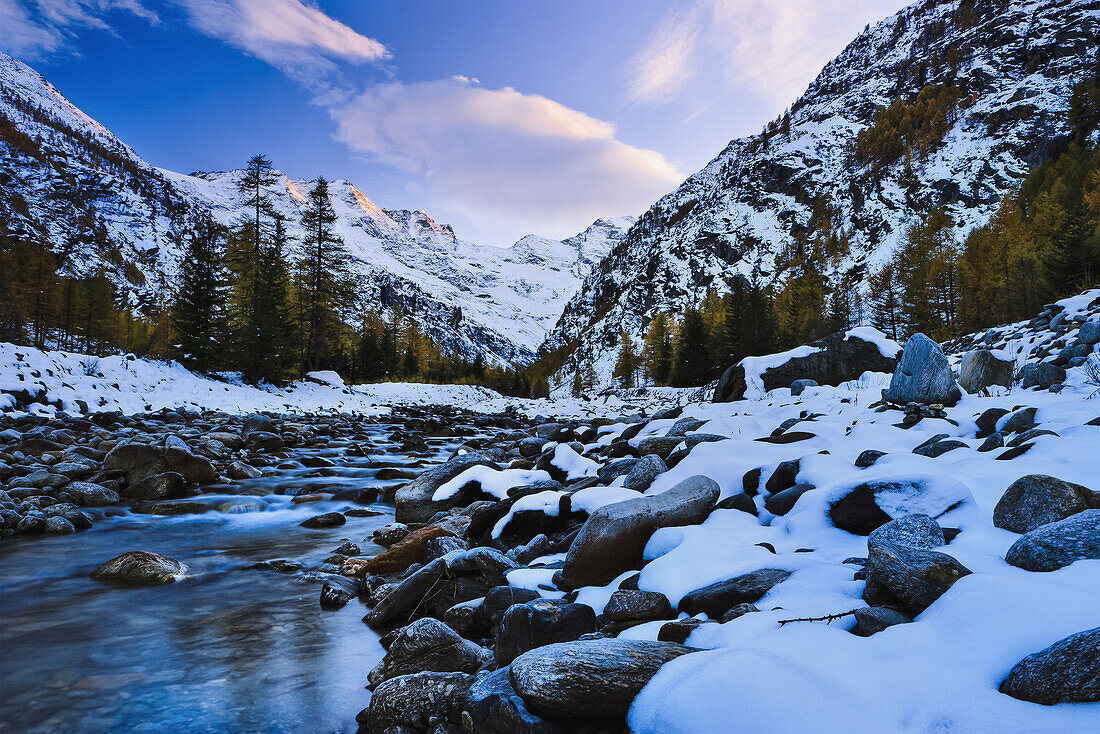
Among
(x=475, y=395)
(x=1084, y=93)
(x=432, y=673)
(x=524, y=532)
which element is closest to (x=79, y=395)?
(x=524, y=532)

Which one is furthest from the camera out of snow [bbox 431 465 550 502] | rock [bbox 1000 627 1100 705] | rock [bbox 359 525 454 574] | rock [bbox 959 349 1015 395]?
rock [bbox 959 349 1015 395]

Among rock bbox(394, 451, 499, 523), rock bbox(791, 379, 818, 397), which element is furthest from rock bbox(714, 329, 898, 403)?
rock bbox(394, 451, 499, 523)

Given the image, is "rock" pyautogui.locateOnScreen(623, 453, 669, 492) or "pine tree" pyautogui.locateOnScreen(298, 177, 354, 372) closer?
"rock" pyautogui.locateOnScreen(623, 453, 669, 492)

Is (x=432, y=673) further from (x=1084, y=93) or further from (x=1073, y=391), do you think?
(x=1084, y=93)

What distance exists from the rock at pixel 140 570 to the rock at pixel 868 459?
6942 millimetres

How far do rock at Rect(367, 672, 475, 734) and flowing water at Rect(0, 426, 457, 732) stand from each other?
0.34 meters

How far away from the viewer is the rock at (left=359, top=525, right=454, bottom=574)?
556cm

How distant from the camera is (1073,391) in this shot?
20.8 ft

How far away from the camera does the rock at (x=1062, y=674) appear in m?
1.42

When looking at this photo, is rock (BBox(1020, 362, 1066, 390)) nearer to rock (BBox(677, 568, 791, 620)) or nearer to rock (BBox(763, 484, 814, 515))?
rock (BBox(763, 484, 814, 515))

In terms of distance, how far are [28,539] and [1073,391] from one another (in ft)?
43.7

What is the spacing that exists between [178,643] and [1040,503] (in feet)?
19.8

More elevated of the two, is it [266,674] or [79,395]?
[79,395]

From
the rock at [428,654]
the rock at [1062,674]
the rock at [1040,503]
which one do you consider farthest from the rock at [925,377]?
the rock at [428,654]
